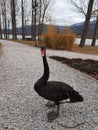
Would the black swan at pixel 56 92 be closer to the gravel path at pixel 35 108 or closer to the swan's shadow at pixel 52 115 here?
the swan's shadow at pixel 52 115

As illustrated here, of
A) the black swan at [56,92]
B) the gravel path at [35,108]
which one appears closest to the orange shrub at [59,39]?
the gravel path at [35,108]

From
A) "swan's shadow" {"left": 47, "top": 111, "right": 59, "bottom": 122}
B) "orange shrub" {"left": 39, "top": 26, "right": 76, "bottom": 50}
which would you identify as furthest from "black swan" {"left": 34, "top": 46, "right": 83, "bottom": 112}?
"orange shrub" {"left": 39, "top": 26, "right": 76, "bottom": 50}

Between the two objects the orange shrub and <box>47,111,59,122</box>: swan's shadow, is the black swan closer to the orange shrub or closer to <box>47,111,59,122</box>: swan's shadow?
<box>47,111,59,122</box>: swan's shadow

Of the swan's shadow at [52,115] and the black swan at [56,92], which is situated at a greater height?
the black swan at [56,92]

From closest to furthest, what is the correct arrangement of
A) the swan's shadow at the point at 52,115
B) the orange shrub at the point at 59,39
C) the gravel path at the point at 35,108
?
the gravel path at the point at 35,108 → the swan's shadow at the point at 52,115 → the orange shrub at the point at 59,39

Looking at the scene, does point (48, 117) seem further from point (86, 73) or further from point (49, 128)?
point (86, 73)

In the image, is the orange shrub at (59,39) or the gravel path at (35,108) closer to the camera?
the gravel path at (35,108)

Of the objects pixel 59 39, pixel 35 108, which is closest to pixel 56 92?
pixel 35 108

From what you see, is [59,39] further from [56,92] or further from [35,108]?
[56,92]

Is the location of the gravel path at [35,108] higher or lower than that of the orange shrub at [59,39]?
lower

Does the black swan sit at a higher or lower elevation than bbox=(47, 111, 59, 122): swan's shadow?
higher

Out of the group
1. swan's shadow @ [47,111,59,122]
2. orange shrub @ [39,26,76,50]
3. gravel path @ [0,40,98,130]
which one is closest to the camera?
gravel path @ [0,40,98,130]

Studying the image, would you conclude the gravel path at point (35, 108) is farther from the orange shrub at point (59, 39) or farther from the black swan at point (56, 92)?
the orange shrub at point (59, 39)

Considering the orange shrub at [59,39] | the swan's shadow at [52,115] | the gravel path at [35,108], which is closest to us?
the gravel path at [35,108]
